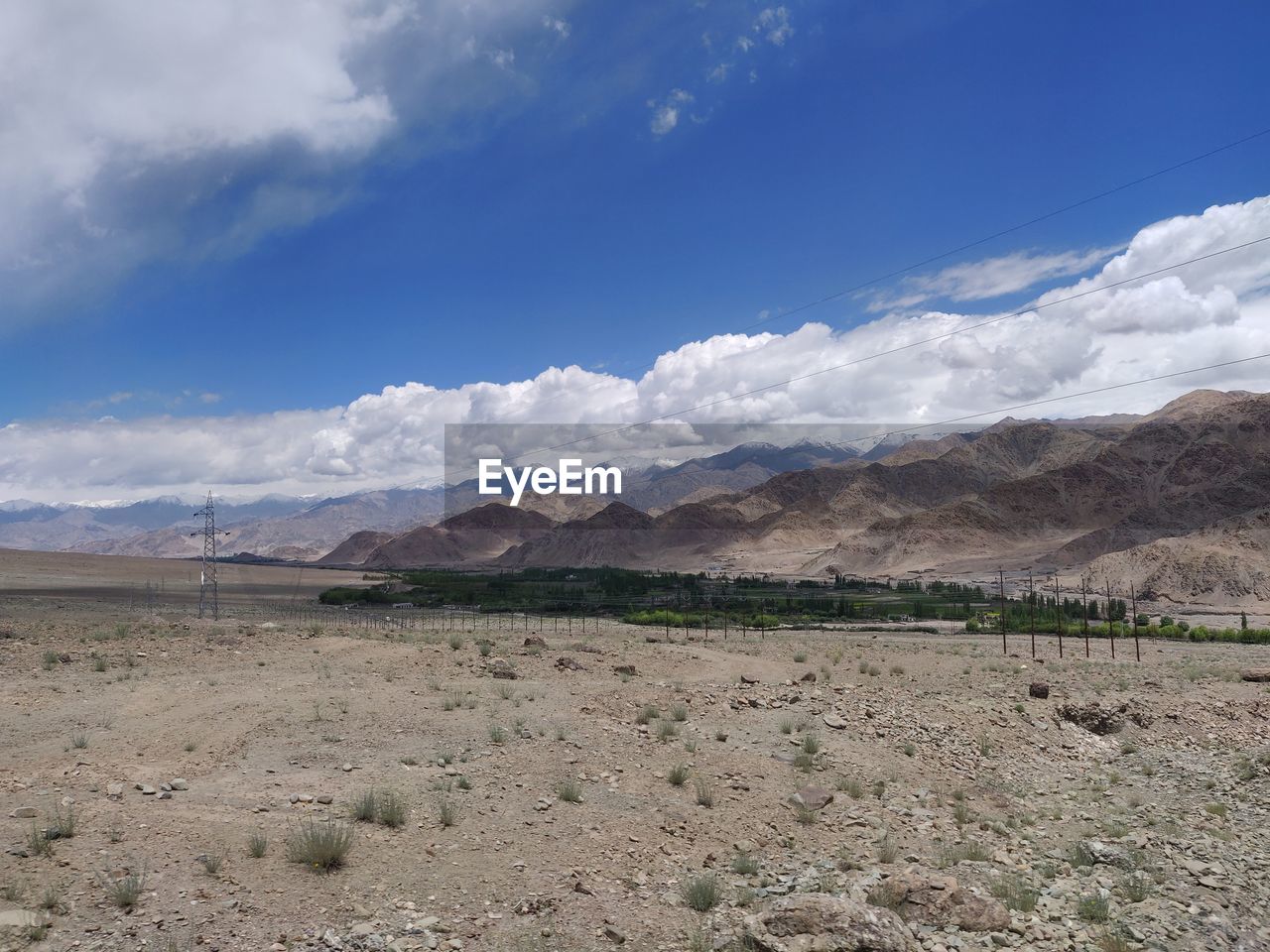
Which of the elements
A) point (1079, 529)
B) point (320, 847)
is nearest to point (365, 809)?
point (320, 847)

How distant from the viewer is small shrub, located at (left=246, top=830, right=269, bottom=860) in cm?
1077

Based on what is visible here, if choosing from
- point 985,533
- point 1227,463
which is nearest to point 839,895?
point 985,533

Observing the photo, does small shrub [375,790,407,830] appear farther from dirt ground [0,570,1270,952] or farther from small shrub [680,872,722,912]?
small shrub [680,872,722,912]

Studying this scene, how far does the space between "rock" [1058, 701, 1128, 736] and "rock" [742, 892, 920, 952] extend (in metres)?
16.2

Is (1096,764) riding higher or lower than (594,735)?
lower

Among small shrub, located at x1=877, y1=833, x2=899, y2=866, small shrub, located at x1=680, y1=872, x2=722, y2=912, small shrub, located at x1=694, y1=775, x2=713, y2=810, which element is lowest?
small shrub, located at x1=877, y1=833, x2=899, y2=866

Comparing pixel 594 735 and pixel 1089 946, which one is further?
pixel 594 735

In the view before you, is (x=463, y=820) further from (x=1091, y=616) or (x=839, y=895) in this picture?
(x=1091, y=616)

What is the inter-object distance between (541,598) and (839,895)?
283ft

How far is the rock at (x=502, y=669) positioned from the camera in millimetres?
24547

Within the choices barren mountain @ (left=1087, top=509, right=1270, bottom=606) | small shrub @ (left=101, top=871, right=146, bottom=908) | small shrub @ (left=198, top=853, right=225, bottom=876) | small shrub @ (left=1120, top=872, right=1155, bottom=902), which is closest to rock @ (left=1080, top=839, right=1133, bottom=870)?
small shrub @ (left=1120, top=872, right=1155, bottom=902)

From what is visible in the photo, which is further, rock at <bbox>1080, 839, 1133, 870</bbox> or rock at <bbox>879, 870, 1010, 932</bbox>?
rock at <bbox>1080, 839, 1133, 870</bbox>

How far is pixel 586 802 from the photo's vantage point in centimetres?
1400

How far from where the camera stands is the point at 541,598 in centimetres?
9569
